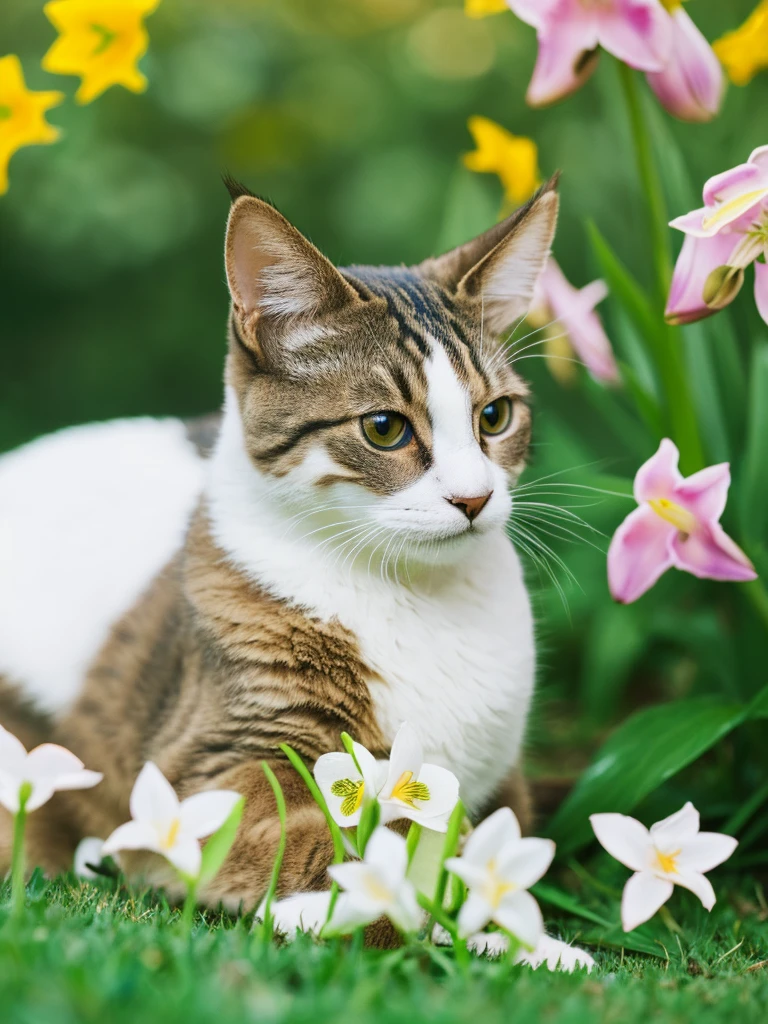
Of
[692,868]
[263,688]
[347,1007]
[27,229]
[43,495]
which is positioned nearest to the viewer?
[347,1007]

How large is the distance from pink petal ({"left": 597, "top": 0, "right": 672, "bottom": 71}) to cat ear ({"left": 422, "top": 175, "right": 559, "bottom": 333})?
204 mm

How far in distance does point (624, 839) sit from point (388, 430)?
0.66 metres

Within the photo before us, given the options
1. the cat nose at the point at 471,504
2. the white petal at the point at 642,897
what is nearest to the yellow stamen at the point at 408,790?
the white petal at the point at 642,897

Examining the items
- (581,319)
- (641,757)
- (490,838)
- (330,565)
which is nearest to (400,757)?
(490,838)

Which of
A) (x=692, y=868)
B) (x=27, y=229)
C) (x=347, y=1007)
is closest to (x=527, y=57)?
(x=27, y=229)

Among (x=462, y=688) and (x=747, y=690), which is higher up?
(x=462, y=688)

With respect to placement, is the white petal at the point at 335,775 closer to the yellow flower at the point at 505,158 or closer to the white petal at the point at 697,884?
the white petal at the point at 697,884

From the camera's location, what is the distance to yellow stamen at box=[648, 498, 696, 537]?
4.62 feet

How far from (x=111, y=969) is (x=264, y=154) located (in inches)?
145

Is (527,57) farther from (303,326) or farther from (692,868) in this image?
(692,868)

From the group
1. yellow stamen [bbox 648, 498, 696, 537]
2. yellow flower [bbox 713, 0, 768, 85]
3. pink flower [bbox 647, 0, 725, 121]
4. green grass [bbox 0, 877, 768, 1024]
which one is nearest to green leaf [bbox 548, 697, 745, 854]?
green grass [bbox 0, 877, 768, 1024]

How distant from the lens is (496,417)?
1.62 metres

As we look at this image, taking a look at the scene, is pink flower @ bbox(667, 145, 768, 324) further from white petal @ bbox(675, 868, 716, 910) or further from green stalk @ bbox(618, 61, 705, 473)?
white petal @ bbox(675, 868, 716, 910)

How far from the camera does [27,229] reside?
3.87 metres
